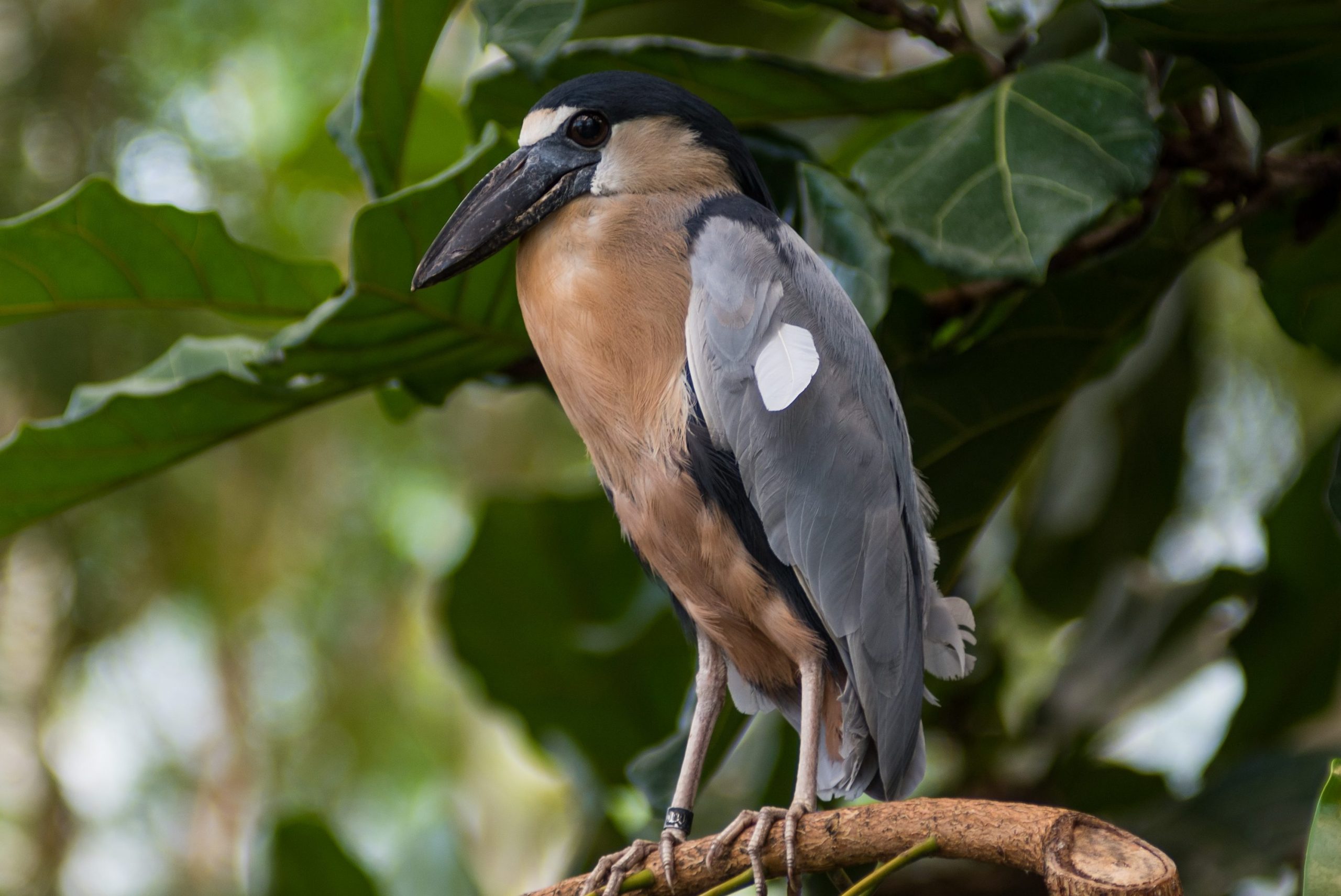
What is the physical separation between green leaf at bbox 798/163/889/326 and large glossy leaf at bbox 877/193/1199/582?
4.9 inches

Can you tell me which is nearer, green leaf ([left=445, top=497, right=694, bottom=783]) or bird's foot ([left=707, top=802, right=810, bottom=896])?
bird's foot ([left=707, top=802, right=810, bottom=896])

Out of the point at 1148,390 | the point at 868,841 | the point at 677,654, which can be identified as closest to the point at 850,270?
the point at 868,841

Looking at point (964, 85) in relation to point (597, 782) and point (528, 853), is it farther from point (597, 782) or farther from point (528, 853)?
point (528, 853)

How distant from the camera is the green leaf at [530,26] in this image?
0.86 metres

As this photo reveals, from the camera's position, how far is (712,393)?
0.69 m

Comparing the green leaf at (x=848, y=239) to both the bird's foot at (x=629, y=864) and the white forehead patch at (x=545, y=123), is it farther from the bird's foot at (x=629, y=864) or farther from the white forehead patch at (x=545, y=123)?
the bird's foot at (x=629, y=864)

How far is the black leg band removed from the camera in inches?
28.2

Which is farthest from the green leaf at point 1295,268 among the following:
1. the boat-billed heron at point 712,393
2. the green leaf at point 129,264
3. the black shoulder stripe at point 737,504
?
the green leaf at point 129,264

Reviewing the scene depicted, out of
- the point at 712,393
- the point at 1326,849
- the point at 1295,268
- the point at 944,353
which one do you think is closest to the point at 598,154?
the point at 712,393

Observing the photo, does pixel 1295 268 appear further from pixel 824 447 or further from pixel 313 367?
pixel 313 367

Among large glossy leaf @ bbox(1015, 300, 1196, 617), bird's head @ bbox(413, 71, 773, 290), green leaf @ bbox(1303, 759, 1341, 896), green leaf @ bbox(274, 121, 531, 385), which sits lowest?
large glossy leaf @ bbox(1015, 300, 1196, 617)

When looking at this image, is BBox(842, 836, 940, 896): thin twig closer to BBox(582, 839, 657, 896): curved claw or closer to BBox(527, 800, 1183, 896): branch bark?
BBox(527, 800, 1183, 896): branch bark

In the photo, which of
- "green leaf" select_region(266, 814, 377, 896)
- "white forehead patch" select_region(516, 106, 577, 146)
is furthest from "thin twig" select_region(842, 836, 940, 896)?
"green leaf" select_region(266, 814, 377, 896)

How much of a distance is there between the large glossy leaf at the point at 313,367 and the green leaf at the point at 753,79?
23 cm
